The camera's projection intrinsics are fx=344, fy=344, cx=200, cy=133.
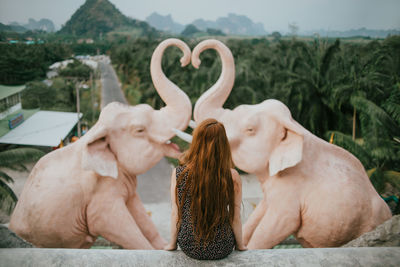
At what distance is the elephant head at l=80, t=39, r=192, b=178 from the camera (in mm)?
4180

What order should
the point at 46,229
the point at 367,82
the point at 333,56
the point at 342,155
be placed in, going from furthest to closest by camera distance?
the point at 333,56 < the point at 367,82 < the point at 342,155 < the point at 46,229

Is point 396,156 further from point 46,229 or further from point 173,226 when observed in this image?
point 46,229

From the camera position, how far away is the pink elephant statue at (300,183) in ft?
13.2

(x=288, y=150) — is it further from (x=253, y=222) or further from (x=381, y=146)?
(x=381, y=146)

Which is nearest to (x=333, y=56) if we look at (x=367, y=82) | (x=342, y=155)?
(x=367, y=82)

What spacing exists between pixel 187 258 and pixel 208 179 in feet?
A: 2.16

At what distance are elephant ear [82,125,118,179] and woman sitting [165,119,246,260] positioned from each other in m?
1.58

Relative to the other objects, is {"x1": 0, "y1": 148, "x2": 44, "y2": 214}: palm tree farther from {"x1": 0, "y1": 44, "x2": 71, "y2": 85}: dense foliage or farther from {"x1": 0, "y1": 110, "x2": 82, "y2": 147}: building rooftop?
{"x1": 0, "y1": 44, "x2": 71, "y2": 85}: dense foliage

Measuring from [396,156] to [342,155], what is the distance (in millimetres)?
3811

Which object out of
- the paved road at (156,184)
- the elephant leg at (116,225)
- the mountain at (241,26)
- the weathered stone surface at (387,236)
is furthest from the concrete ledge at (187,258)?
the mountain at (241,26)

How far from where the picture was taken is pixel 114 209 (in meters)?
4.13

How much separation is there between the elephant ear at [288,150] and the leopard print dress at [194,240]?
5.18ft

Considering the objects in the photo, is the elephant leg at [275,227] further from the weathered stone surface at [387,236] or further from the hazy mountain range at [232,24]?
the hazy mountain range at [232,24]

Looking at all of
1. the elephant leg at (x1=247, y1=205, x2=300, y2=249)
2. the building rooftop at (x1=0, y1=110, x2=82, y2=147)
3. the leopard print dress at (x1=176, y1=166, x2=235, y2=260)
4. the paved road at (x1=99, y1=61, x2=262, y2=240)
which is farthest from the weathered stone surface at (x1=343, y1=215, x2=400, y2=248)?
the paved road at (x1=99, y1=61, x2=262, y2=240)
